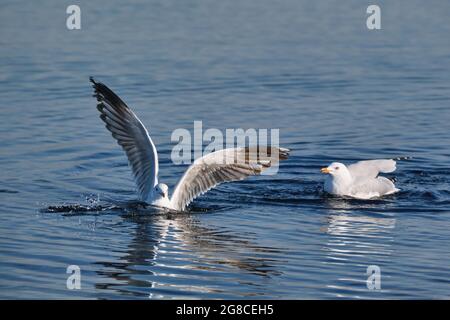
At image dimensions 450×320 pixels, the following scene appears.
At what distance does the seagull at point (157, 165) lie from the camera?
40.5ft

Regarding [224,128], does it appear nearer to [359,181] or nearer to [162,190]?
[359,181]

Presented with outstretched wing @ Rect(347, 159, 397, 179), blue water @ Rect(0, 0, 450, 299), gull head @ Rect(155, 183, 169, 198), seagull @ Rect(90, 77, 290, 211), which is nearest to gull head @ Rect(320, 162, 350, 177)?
outstretched wing @ Rect(347, 159, 397, 179)

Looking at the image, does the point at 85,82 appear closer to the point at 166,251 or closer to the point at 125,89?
the point at 125,89

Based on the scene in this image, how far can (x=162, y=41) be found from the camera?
2234cm

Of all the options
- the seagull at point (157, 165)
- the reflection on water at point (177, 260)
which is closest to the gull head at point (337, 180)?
the seagull at point (157, 165)

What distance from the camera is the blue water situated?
10305 mm

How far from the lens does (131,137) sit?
1273cm

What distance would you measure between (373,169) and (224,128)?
135 inches

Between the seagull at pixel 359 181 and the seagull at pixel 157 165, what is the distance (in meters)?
1.17

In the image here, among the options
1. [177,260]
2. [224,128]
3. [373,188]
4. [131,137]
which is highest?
[224,128]

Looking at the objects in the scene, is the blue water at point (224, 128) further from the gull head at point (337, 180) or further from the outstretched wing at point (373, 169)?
the outstretched wing at point (373, 169)

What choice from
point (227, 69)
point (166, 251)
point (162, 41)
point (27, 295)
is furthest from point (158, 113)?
point (27, 295)

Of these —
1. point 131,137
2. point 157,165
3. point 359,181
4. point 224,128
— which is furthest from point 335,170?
point 224,128

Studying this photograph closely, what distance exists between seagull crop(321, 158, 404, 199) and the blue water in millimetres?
170
